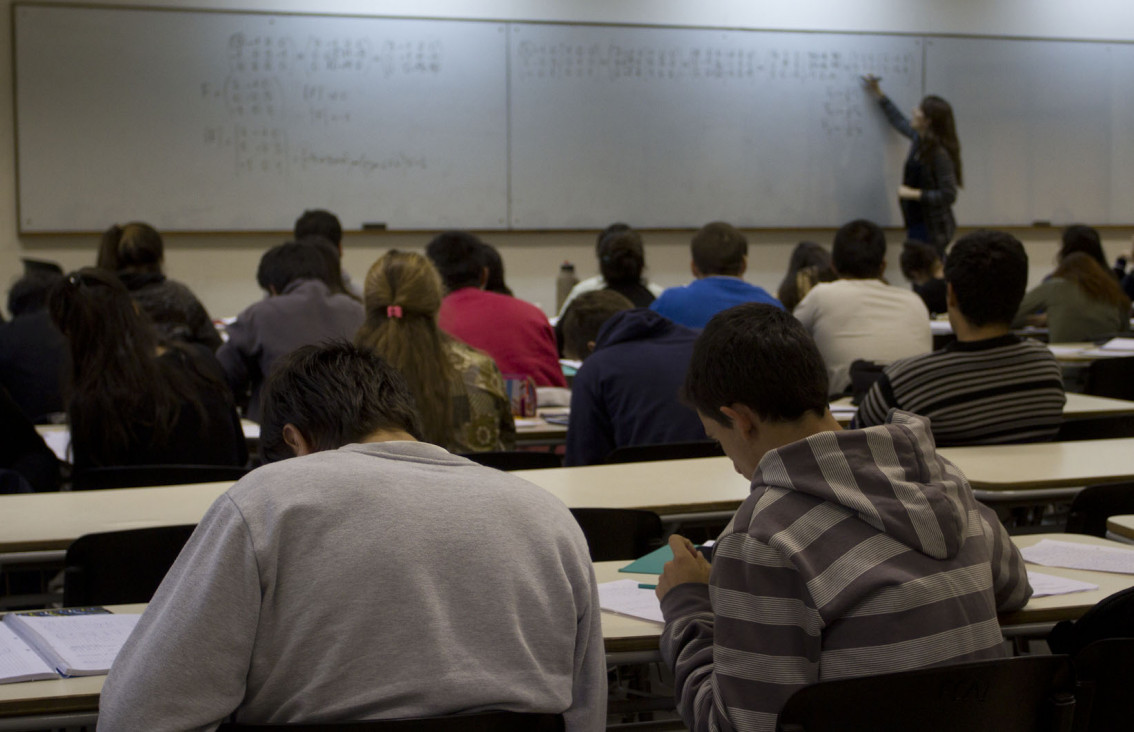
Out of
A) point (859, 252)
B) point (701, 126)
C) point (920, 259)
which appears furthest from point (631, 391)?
point (701, 126)

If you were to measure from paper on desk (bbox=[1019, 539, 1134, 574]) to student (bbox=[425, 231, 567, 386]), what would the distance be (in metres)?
2.30

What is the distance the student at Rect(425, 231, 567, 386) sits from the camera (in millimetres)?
4270

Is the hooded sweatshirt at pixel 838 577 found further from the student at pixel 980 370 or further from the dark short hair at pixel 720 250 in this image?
the dark short hair at pixel 720 250

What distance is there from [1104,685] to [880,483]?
0.45 meters

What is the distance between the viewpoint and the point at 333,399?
149cm

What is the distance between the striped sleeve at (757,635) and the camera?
1.43 meters

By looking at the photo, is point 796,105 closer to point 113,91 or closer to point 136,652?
point 113,91

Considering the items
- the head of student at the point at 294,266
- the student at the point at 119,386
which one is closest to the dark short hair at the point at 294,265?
the head of student at the point at 294,266

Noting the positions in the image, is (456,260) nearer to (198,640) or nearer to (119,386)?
(119,386)

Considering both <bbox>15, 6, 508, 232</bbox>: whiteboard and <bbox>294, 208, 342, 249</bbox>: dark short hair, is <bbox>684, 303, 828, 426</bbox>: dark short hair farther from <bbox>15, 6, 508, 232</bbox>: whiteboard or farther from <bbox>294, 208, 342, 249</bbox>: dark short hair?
<bbox>15, 6, 508, 232</bbox>: whiteboard

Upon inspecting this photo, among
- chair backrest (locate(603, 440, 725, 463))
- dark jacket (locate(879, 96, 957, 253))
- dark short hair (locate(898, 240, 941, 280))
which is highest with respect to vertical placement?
dark jacket (locate(879, 96, 957, 253))

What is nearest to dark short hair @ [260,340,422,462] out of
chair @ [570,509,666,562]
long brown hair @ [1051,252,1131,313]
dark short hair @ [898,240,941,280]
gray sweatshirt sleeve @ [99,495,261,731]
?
gray sweatshirt sleeve @ [99,495,261,731]

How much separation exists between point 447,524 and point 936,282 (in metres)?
5.72

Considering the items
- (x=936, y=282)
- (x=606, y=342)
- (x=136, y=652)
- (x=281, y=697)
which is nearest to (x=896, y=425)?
(x=281, y=697)
